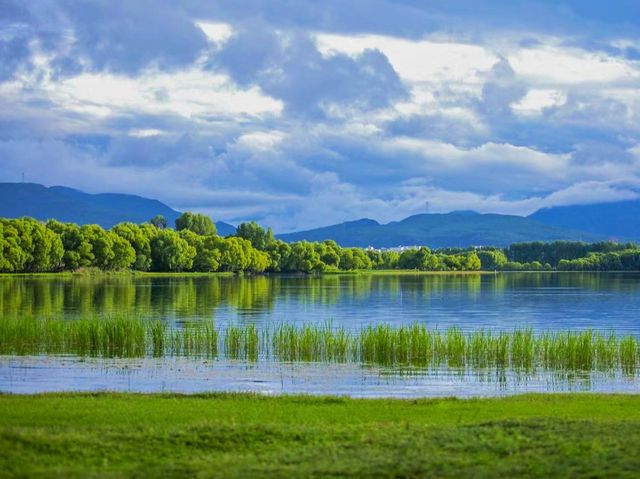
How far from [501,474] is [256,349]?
25573 millimetres

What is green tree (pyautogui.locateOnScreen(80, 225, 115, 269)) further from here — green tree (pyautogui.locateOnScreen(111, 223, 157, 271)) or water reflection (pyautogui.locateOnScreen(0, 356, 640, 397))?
water reflection (pyautogui.locateOnScreen(0, 356, 640, 397))

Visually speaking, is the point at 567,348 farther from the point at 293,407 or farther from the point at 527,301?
the point at 527,301

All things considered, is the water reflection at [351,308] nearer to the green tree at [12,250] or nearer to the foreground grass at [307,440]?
the foreground grass at [307,440]

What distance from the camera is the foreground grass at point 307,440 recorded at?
15.0 meters

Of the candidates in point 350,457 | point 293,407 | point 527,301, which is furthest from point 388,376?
point 527,301

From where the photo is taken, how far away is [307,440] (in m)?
17.6

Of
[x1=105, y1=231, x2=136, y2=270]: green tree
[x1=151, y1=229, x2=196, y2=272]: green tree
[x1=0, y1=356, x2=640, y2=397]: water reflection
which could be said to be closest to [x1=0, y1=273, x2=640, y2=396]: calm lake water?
[x1=0, y1=356, x2=640, y2=397]: water reflection

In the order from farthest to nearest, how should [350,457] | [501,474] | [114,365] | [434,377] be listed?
[114,365], [434,377], [350,457], [501,474]

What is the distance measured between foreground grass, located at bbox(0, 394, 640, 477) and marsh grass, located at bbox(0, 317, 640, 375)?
13.7m

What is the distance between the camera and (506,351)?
3850 centimetres

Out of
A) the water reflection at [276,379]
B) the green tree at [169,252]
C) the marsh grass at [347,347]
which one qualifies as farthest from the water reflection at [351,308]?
the green tree at [169,252]

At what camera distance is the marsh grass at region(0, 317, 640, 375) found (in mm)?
36562

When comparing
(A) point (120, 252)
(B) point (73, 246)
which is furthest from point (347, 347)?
(A) point (120, 252)

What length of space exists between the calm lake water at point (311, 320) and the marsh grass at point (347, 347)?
1933mm
